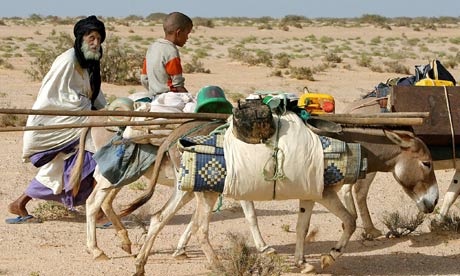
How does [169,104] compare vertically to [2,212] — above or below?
above

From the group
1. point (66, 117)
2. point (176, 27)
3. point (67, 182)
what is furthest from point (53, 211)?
point (176, 27)

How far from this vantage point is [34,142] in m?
9.26

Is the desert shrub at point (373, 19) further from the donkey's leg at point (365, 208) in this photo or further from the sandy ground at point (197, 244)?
the donkey's leg at point (365, 208)

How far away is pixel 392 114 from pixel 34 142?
386 centimetres

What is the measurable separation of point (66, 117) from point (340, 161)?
3145 mm

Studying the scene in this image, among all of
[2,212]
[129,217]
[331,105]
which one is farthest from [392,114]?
[2,212]

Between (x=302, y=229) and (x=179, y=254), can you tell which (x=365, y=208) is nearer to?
(x=302, y=229)

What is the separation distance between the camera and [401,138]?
7.50 metres

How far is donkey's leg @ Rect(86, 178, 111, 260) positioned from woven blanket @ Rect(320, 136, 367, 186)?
A: 2.19m

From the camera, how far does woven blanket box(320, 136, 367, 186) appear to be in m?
7.01

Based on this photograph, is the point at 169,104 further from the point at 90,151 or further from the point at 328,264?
the point at 328,264

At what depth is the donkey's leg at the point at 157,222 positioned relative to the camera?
7195 mm

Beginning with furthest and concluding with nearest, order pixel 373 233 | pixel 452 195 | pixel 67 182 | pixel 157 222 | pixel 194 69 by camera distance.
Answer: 1. pixel 194 69
2. pixel 452 195
3. pixel 67 182
4. pixel 373 233
5. pixel 157 222

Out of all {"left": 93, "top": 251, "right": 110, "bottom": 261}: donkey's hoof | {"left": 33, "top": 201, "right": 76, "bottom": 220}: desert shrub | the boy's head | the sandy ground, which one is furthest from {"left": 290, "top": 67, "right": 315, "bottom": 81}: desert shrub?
{"left": 93, "top": 251, "right": 110, "bottom": 261}: donkey's hoof
